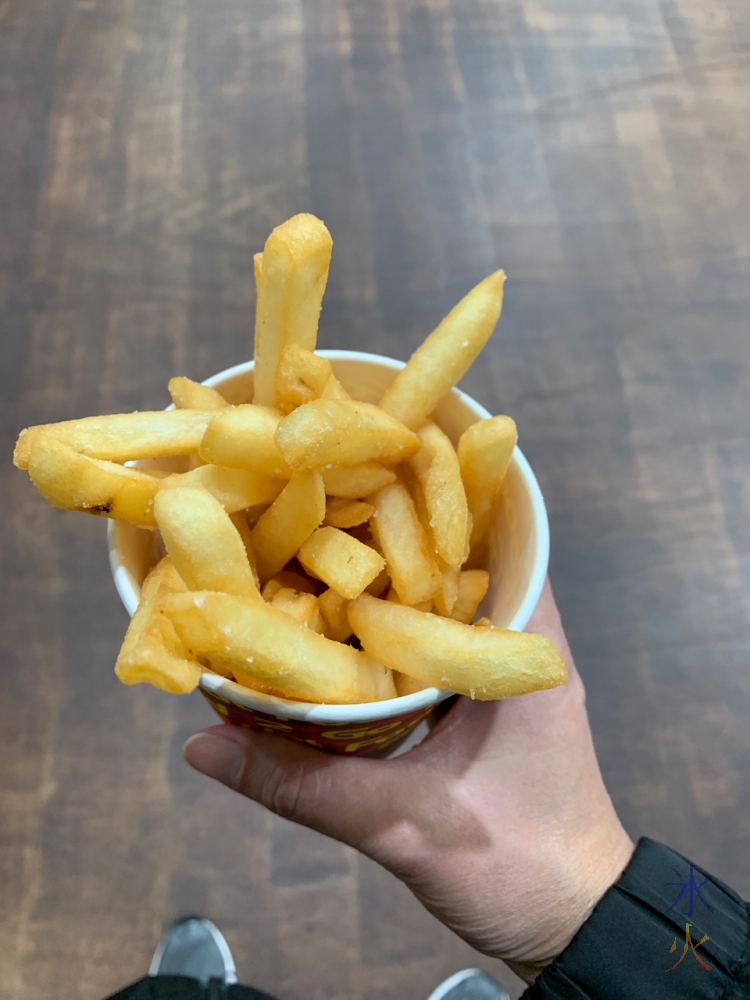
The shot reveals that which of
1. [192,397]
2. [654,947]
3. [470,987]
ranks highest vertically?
[192,397]

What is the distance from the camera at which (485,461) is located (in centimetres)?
89

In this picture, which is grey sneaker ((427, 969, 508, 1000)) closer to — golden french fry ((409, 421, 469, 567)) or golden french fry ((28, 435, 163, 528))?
golden french fry ((409, 421, 469, 567))

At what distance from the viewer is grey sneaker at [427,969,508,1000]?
154 centimetres

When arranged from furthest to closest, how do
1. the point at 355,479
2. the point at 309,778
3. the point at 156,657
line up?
the point at 309,778, the point at 355,479, the point at 156,657

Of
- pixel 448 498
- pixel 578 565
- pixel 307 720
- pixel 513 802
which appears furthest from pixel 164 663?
pixel 578 565

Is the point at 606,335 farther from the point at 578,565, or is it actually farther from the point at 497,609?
the point at 497,609

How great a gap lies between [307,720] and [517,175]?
76.1 inches

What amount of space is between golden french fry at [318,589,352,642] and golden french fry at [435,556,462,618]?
0.39ft

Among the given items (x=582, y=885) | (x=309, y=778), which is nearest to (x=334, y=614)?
(x=309, y=778)

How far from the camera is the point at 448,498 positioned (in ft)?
2.81

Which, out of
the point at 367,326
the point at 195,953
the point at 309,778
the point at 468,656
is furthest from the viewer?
the point at 367,326

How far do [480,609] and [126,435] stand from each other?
0.62 m

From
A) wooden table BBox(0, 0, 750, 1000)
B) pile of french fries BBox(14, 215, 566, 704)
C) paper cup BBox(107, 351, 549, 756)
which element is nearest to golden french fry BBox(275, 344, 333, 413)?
pile of french fries BBox(14, 215, 566, 704)

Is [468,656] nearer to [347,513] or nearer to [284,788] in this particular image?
[347,513]
